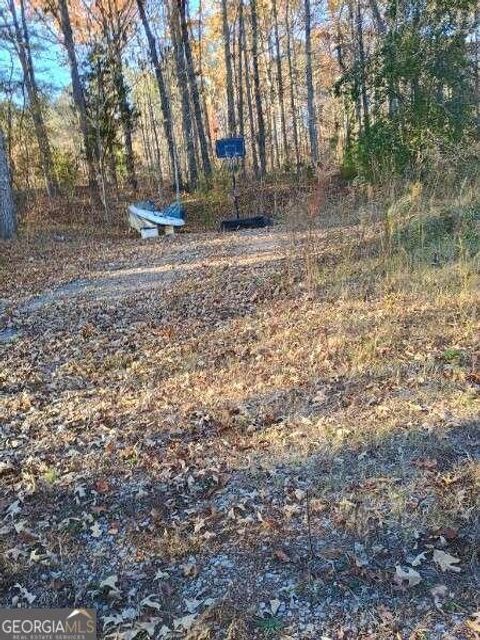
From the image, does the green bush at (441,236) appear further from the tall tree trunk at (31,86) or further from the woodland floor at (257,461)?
the tall tree trunk at (31,86)

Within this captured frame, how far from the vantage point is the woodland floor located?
7.16 feet

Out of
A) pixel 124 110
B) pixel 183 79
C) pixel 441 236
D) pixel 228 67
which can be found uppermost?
pixel 228 67

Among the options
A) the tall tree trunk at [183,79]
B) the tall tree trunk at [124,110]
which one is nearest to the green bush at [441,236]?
the tall tree trunk at [183,79]

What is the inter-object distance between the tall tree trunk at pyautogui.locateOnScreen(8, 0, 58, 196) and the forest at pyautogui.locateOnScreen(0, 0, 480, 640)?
28.3 ft

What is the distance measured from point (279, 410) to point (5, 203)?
34.2 ft

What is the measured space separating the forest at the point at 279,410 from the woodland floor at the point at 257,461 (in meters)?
0.01

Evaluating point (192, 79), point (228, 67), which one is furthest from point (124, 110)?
point (228, 67)

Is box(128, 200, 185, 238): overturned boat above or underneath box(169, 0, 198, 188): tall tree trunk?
underneath

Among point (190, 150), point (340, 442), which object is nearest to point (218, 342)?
point (340, 442)

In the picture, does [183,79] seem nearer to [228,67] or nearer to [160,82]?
[160,82]

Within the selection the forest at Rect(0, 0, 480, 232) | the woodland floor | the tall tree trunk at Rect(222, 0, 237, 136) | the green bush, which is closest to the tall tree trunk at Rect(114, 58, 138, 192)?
the forest at Rect(0, 0, 480, 232)

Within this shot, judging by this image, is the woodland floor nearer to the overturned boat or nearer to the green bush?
the green bush

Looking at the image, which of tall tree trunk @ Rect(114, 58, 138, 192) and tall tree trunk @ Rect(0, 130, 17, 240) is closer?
tall tree trunk @ Rect(0, 130, 17, 240)

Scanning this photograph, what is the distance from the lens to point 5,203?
463 inches
